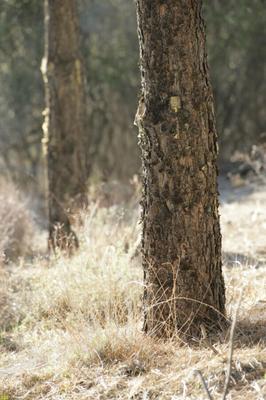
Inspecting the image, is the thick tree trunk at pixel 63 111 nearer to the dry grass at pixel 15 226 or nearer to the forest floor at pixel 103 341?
the dry grass at pixel 15 226

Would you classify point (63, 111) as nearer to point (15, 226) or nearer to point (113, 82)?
point (15, 226)

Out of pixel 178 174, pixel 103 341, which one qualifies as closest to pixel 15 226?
pixel 103 341

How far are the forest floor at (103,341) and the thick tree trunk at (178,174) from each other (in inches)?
8.3

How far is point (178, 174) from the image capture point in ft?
13.6

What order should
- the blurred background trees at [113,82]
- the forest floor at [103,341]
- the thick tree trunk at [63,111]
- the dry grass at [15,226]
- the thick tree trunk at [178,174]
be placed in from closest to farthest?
the forest floor at [103,341]
the thick tree trunk at [178,174]
the thick tree trunk at [63,111]
the dry grass at [15,226]
the blurred background trees at [113,82]

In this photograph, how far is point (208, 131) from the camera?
417 centimetres

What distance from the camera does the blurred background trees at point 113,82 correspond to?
1338 centimetres

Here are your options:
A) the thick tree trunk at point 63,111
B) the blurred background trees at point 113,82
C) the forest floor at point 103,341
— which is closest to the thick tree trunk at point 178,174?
the forest floor at point 103,341

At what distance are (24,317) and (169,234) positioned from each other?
6.05 ft

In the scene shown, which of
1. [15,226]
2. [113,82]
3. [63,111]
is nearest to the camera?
[63,111]

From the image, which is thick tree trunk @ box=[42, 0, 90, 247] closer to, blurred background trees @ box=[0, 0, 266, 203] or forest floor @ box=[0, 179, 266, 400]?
forest floor @ box=[0, 179, 266, 400]

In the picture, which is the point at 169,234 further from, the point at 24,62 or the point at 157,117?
the point at 24,62

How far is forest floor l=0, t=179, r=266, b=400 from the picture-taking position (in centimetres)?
377

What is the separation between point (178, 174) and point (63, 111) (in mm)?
3865
